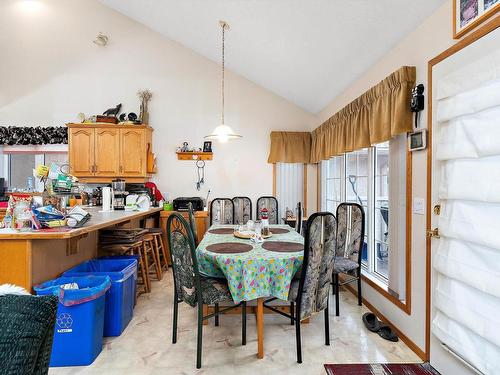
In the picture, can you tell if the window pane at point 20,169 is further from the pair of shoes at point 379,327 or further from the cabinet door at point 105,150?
the pair of shoes at point 379,327

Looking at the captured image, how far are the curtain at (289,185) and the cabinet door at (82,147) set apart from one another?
2956mm

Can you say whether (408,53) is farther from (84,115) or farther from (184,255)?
(84,115)

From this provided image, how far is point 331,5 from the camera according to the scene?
2252 millimetres

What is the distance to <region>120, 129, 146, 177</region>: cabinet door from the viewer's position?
173 inches

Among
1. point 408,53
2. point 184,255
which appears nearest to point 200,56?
point 408,53

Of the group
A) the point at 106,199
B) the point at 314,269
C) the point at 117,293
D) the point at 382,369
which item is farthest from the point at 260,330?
the point at 106,199

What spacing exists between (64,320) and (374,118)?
2809mm

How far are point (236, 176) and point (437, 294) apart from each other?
11.4 feet

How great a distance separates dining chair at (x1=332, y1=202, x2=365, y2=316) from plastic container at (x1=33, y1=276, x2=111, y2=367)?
1.96 metres

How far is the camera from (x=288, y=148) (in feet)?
15.5

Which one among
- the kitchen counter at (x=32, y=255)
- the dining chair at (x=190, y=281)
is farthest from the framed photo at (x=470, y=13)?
the kitchen counter at (x=32, y=255)

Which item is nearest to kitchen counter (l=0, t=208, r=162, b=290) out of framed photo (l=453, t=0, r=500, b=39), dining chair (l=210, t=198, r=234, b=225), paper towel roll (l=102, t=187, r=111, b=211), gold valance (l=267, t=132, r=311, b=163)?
paper towel roll (l=102, t=187, r=111, b=211)

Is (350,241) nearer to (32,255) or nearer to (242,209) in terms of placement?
(242,209)

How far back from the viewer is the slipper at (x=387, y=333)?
2184mm
